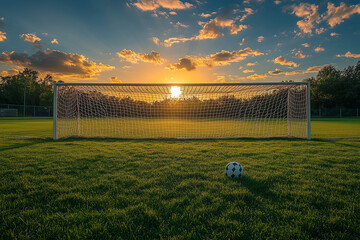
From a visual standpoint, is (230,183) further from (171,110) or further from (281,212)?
(171,110)

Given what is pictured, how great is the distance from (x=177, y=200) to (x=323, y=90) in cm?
5312

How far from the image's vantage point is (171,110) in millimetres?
14102

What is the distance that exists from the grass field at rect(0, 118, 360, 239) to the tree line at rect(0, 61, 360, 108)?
49.8m

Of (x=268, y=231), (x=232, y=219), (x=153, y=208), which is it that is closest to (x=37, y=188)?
(x=153, y=208)

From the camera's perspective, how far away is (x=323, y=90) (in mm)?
42875

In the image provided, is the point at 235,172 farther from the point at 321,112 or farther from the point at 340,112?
the point at 340,112

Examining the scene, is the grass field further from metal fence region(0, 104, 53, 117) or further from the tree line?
the tree line

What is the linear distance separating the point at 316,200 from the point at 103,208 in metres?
2.63

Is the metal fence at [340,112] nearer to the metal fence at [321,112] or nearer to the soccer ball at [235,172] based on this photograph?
the metal fence at [321,112]

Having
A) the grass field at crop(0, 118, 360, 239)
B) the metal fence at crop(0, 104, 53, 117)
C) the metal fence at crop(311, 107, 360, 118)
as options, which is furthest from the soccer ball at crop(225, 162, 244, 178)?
the metal fence at crop(0, 104, 53, 117)

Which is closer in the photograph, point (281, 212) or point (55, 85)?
point (281, 212)

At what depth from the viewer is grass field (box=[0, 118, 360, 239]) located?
5.87 feet

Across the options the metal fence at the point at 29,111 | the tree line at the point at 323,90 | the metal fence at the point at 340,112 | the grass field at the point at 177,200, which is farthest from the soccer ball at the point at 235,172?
the tree line at the point at 323,90

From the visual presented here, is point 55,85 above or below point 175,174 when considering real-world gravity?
above
